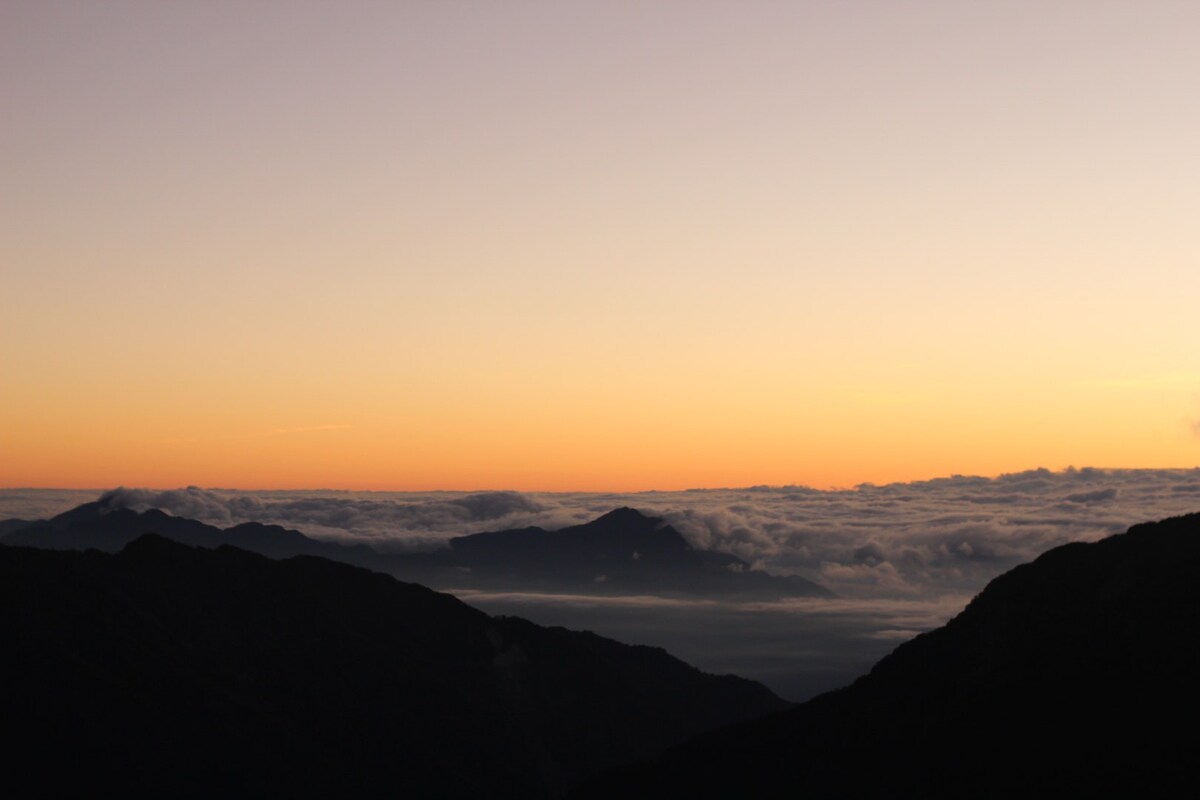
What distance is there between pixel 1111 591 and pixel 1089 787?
44478 mm

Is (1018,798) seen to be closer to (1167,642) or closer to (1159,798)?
(1159,798)

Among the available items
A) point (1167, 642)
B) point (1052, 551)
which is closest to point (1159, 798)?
point (1167, 642)

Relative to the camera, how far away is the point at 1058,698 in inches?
6240

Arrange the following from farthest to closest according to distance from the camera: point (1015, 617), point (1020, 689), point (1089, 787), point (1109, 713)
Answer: point (1015, 617)
point (1020, 689)
point (1109, 713)
point (1089, 787)

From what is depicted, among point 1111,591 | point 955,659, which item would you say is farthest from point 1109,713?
point 955,659

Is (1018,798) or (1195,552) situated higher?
(1195,552)

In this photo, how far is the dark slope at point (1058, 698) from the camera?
142750 mm

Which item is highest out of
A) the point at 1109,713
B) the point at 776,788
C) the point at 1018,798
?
the point at 1109,713

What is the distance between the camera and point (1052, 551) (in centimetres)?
19700

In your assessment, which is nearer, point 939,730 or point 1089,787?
point 1089,787

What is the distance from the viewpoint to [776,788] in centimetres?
19575

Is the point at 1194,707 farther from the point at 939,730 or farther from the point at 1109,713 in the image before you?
the point at 939,730

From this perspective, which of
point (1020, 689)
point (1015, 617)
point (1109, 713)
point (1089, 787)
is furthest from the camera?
point (1015, 617)

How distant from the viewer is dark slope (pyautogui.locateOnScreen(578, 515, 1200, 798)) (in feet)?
A: 468
